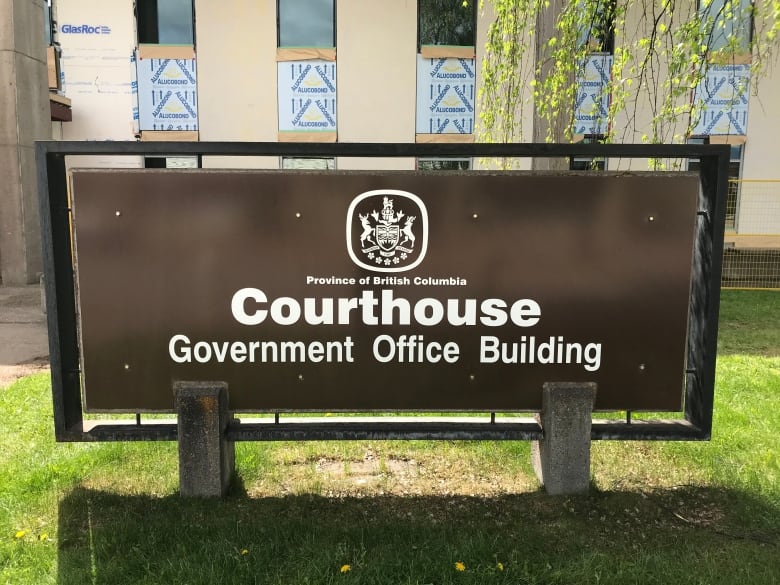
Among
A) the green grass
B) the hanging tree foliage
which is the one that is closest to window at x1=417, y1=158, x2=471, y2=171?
the hanging tree foliage

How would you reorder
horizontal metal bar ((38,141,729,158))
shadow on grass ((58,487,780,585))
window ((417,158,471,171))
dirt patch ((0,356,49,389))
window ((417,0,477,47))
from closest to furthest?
shadow on grass ((58,487,780,585))
horizontal metal bar ((38,141,729,158))
dirt patch ((0,356,49,389))
window ((417,158,471,171))
window ((417,0,477,47))

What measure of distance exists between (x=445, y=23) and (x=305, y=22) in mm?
3283

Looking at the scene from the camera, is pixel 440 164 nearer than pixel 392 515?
No

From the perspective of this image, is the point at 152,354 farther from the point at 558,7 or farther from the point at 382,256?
the point at 558,7

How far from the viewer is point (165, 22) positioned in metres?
14.3

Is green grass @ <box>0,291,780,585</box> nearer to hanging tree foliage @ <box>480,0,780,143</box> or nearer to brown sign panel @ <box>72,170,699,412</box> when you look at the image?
brown sign panel @ <box>72,170,699,412</box>

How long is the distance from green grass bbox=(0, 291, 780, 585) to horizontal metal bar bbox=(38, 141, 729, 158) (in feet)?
5.65

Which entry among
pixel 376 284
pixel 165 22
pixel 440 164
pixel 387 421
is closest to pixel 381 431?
pixel 387 421

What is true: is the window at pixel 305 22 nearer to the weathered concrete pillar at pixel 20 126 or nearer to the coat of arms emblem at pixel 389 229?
the weathered concrete pillar at pixel 20 126

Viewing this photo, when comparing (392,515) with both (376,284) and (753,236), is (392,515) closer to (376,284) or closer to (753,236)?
(376,284)

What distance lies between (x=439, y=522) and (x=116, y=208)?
2.13 m

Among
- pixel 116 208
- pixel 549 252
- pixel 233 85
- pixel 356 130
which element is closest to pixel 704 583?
pixel 549 252

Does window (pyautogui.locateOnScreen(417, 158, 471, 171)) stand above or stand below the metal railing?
above

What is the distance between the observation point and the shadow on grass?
2473 mm
